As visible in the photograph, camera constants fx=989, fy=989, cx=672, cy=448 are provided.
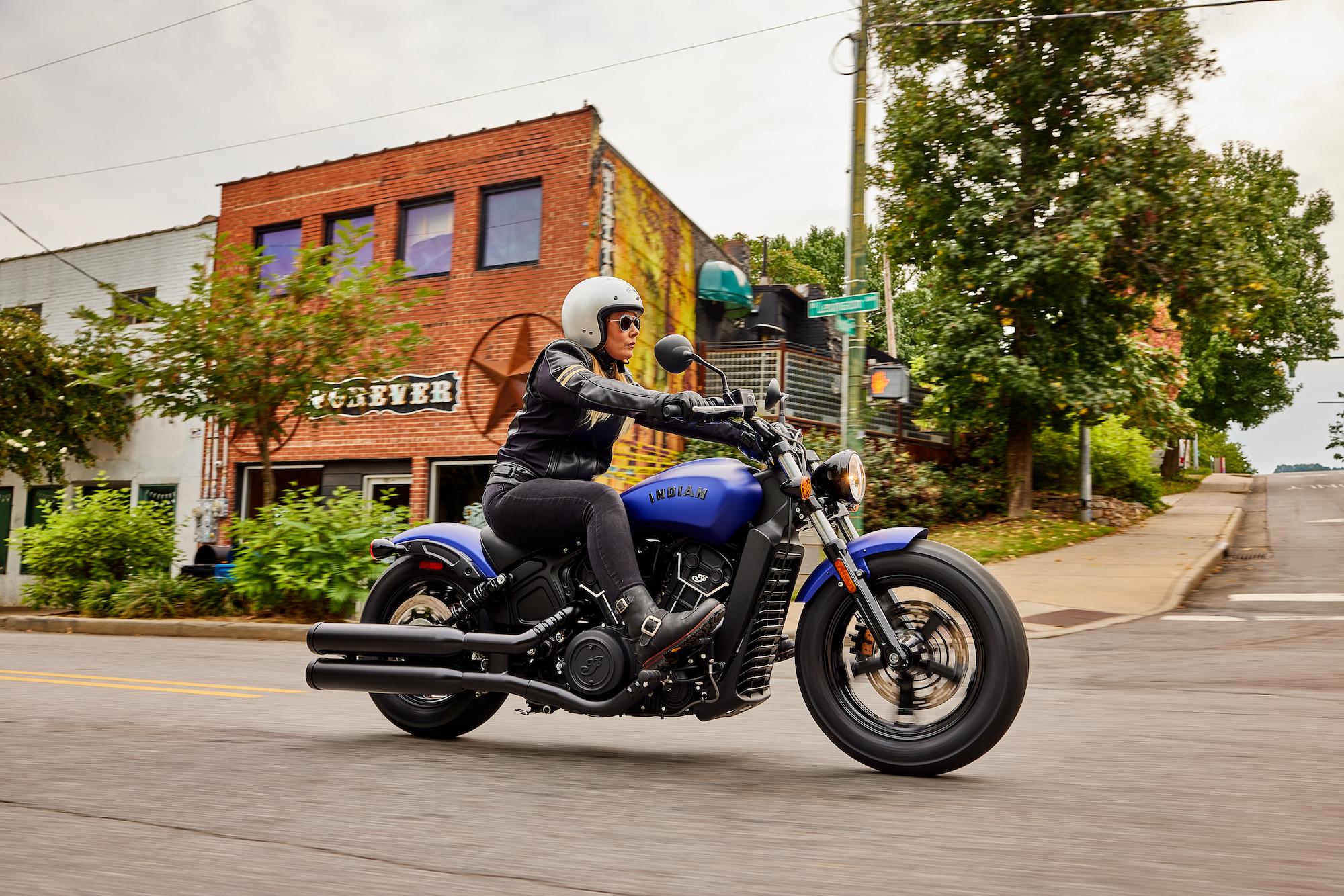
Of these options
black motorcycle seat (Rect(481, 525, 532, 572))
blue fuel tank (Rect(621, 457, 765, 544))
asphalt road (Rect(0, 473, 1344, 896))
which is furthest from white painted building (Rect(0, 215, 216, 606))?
blue fuel tank (Rect(621, 457, 765, 544))

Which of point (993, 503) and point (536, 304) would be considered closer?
point (536, 304)

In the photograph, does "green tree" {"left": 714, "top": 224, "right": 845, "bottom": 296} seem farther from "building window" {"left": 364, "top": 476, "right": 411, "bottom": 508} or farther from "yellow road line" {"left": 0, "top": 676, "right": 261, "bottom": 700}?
"yellow road line" {"left": 0, "top": 676, "right": 261, "bottom": 700}

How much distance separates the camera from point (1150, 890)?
2.13 metres

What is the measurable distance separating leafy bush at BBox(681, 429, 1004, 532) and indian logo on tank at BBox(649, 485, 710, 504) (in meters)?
12.9

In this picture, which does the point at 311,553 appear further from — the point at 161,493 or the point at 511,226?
the point at 161,493

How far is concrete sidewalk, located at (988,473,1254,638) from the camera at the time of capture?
10070mm

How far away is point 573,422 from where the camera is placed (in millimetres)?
4078

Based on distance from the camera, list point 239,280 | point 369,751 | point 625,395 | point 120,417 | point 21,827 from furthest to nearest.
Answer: point 120,417, point 239,280, point 369,751, point 625,395, point 21,827

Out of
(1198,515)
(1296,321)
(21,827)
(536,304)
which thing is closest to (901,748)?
(21,827)

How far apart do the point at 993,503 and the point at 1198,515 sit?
5657 millimetres

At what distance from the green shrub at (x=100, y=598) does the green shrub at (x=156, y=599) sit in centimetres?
18

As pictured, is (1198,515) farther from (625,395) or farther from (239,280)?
(625,395)

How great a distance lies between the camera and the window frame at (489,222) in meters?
16.8

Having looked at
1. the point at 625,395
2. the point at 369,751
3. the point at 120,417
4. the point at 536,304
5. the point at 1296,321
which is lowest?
the point at 369,751
